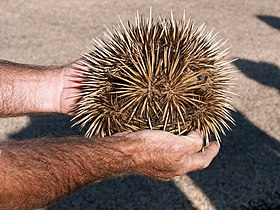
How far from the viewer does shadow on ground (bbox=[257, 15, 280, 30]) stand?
923 centimetres

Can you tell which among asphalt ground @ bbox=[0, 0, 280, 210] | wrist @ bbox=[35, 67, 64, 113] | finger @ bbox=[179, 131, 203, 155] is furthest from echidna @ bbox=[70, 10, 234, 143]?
asphalt ground @ bbox=[0, 0, 280, 210]

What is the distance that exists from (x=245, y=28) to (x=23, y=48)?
359 cm

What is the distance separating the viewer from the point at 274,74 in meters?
7.47

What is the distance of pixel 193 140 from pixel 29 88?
1.09 metres

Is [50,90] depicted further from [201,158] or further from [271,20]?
[271,20]

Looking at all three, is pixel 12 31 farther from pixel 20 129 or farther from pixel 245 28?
pixel 245 28

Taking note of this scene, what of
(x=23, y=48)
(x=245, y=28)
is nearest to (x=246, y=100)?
(x=245, y=28)

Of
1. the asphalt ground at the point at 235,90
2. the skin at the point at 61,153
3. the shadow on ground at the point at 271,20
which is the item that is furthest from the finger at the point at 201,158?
the shadow on ground at the point at 271,20

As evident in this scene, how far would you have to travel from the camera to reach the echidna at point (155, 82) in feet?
8.09

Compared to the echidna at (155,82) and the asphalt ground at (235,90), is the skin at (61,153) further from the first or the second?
the asphalt ground at (235,90)

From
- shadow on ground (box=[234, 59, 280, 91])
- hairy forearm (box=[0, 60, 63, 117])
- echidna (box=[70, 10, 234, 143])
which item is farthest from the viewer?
shadow on ground (box=[234, 59, 280, 91])

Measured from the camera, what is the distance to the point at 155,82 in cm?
246

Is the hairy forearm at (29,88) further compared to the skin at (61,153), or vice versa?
the hairy forearm at (29,88)

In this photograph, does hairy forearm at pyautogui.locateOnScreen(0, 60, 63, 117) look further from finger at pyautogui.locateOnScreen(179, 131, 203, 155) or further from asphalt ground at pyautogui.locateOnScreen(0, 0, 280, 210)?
asphalt ground at pyautogui.locateOnScreen(0, 0, 280, 210)
